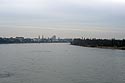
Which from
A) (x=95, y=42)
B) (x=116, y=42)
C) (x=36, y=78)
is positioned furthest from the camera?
(x=95, y=42)

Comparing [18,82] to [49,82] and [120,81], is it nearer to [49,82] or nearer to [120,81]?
[49,82]

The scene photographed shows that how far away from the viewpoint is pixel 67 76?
60.4ft

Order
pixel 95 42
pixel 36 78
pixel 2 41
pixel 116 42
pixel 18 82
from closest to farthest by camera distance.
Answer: pixel 18 82 → pixel 36 78 → pixel 116 42 → pixel 95 42 → pixel 2 41

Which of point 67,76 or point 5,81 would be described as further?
point 67,76

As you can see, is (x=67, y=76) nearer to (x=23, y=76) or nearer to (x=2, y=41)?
(x=23, y=76)

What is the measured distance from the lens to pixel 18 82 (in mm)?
16219

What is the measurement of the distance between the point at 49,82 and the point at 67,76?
2343mm

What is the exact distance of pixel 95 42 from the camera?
113 m

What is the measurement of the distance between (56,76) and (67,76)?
0.74 metres

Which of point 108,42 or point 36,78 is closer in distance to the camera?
point 36,78

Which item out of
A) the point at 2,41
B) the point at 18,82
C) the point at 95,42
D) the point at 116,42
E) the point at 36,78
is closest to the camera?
the point at 18,82

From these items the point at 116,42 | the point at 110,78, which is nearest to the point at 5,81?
the point at 110,78

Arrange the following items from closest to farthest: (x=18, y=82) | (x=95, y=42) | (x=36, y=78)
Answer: (x=18, y=82), (x=36, y=78), (x=95, y=42)

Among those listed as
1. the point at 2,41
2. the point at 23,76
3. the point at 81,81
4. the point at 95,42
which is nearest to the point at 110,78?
the point at 81,81
